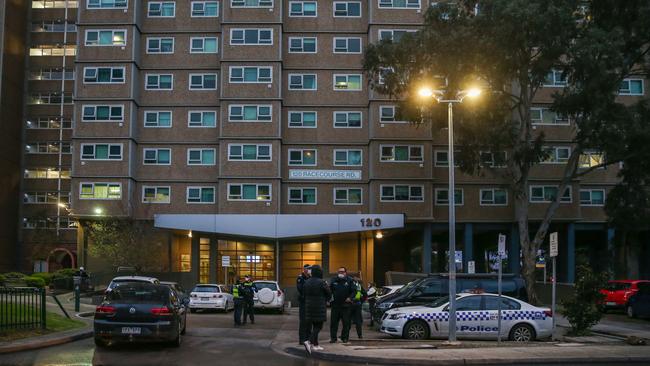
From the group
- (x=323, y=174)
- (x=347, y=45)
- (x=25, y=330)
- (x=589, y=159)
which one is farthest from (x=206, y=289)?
(x=589, y=159)

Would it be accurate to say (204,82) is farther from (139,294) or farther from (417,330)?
(139,294)

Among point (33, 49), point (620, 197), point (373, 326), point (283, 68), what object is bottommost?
point (373, 326)

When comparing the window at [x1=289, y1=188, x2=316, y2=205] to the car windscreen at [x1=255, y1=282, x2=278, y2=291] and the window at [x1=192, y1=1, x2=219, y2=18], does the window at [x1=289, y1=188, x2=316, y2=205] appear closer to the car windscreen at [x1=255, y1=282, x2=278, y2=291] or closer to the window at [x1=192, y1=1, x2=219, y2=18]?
the window at [x1=192, y1=1, x2=219, y2=18]

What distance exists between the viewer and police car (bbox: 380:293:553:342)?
772 inches

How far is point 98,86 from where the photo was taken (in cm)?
5234

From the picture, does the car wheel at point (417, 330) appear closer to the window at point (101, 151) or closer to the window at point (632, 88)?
the window at point (101, 151)

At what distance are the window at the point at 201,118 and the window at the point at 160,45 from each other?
16.8ft

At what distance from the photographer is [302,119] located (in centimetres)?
5300

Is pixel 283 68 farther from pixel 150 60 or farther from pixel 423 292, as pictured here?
pixel 423 292

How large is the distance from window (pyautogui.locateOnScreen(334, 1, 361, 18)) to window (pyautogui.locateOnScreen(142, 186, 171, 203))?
715 inches

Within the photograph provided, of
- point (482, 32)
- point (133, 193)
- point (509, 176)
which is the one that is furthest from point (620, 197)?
point (133, 193)

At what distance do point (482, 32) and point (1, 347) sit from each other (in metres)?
27.8

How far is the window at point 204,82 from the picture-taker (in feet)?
175

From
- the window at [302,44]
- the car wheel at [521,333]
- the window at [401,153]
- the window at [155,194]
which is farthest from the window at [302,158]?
the car wheel at [521,333]
